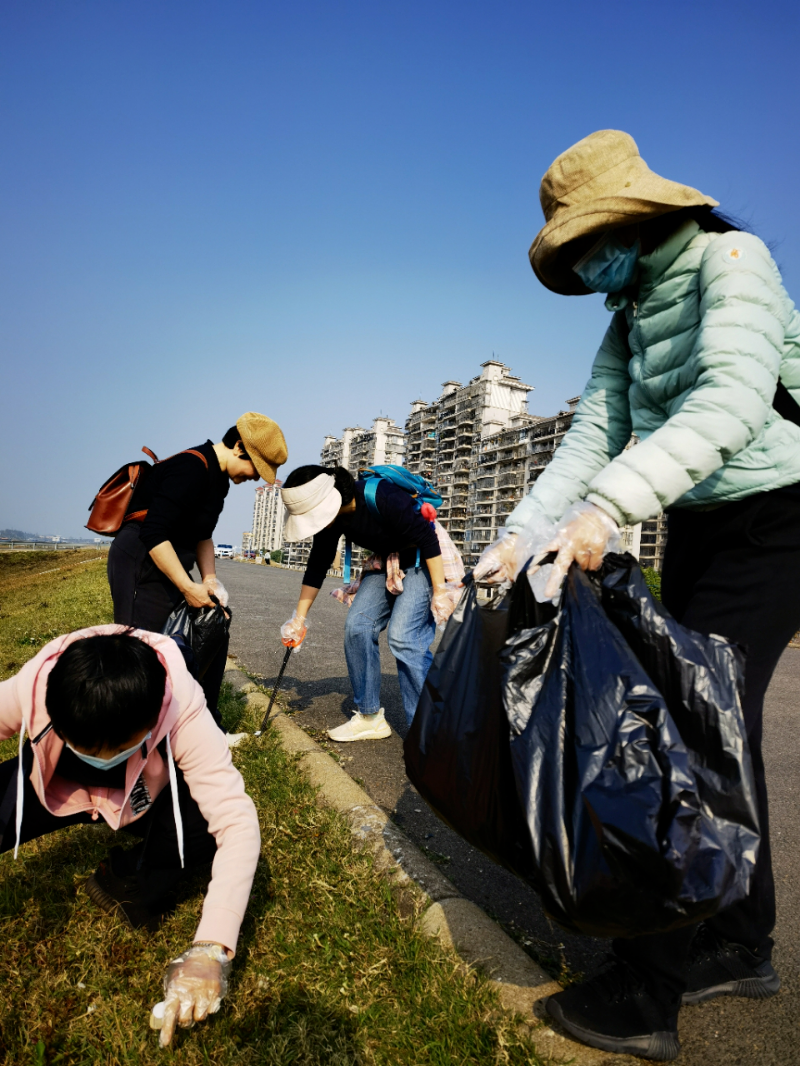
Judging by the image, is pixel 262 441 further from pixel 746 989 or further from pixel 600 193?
pixel 746 989

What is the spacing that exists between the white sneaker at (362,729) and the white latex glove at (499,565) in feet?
8.63

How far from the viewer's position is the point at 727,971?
1.90 meters

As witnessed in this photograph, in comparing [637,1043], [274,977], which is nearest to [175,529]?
[274,977]

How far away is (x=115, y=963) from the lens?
2.03 meters

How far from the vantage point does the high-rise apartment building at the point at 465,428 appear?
102 meters

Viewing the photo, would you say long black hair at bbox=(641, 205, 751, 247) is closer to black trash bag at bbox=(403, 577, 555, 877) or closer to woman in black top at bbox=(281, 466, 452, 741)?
black trash bag at bbox=(403, 577, 555, 877)

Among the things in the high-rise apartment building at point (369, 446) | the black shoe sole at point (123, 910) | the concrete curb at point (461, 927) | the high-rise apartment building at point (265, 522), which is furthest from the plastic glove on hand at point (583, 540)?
the high-rise apartment building at point (265, 522)

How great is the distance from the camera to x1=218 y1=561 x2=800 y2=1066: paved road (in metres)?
1.76

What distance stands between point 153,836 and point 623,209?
232cm

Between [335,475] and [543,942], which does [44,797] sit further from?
[335,475]

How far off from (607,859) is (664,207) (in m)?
1.52

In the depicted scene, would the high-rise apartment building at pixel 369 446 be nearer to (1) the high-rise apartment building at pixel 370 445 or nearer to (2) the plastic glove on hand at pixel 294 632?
(1) the high-rise apartment building at pixel 370 445

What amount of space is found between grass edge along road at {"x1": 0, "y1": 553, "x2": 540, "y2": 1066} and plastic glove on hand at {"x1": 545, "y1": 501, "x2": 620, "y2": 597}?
1115 mm

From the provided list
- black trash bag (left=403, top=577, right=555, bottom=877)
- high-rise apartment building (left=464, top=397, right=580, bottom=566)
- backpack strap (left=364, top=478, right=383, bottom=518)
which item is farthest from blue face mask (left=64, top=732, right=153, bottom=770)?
high-rise apartment building (left=464, top=397, right=580, bottom=566)
